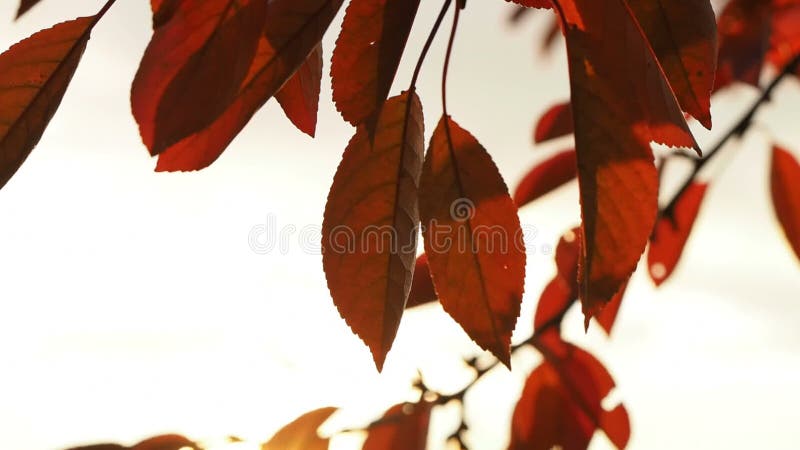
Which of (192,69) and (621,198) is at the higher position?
(192,69)

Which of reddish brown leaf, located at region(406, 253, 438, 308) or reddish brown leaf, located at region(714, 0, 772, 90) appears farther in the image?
reddish brown leaf, located at region(714, 0, 772, 90)

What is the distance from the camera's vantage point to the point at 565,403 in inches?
29.2

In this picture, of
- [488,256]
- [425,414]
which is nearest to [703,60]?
[488,256]

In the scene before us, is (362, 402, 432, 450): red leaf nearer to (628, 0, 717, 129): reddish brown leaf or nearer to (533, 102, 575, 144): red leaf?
(533, 102, 575, 144): red leaf

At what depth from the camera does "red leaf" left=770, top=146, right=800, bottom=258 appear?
807mm

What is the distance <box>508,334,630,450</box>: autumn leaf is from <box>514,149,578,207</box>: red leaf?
0.17m

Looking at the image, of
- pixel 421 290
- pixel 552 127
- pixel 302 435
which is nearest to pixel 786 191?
pixel 552 127

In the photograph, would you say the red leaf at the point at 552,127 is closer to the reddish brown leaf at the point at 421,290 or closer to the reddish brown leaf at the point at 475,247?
the reddish brown leaf at the point at 421,290

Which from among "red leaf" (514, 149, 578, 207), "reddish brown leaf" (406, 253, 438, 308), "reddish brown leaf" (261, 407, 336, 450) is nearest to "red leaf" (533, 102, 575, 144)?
"red leaf" (514, 149, 578, 207)

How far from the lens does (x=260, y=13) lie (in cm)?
32

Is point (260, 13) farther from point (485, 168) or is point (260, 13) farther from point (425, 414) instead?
point (425, 414)

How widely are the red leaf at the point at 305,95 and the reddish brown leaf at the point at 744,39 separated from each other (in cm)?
52

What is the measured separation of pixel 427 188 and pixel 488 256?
45mm

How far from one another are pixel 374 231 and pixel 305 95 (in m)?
0.08
